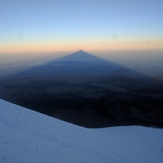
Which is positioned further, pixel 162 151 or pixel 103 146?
pixel 162 151

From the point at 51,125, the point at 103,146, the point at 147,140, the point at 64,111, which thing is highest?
the point at 51,125

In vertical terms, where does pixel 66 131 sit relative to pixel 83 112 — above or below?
above

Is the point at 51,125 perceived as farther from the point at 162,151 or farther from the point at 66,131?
the point at 162,151

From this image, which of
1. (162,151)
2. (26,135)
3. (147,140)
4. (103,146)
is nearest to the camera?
(26,135)

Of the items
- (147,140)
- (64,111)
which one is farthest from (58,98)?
(147,140)

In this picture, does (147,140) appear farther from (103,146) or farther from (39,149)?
(39,149)

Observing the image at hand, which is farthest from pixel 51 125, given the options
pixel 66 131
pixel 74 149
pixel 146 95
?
pixel 146 95

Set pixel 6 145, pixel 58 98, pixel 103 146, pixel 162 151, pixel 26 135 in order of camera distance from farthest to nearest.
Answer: pixel 58 98 → pixel 162 151 → pixel 103 146 → pixel 26 135 → pixel 6 145
